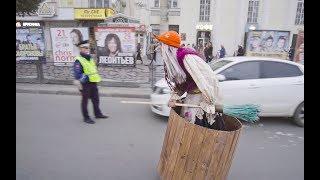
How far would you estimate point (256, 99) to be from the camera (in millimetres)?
6750

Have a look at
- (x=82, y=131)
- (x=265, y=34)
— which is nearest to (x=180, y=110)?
(x=82, y=131)

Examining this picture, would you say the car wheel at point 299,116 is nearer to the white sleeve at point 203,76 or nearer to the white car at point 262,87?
the white car at point 262,87

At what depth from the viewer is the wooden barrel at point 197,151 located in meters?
3.10

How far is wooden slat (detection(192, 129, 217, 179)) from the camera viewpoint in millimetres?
3074

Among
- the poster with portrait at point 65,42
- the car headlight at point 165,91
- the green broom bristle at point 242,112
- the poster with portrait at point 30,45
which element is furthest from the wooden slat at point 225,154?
the poster with portrait at point 30,45

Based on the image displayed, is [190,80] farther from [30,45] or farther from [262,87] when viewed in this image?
[30,45]

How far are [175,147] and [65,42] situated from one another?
9.06 metres

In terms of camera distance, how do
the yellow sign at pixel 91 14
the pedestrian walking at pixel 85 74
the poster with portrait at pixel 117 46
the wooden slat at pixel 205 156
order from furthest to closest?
the yellow sign at pixel 91 14 < the poster with portrait at pixel 117 46 < the pedestrian walking at pixel 85 74 < the wooden slat at pixel 205 156

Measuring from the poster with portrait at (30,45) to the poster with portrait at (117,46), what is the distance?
2119 millimetres

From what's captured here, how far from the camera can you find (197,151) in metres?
3.15

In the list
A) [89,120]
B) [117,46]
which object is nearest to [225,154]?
[89,120]

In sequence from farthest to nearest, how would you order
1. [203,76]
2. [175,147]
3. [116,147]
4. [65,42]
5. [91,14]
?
[91,14] → [65,42] → [116,147] → [175,147] → [203,76]
